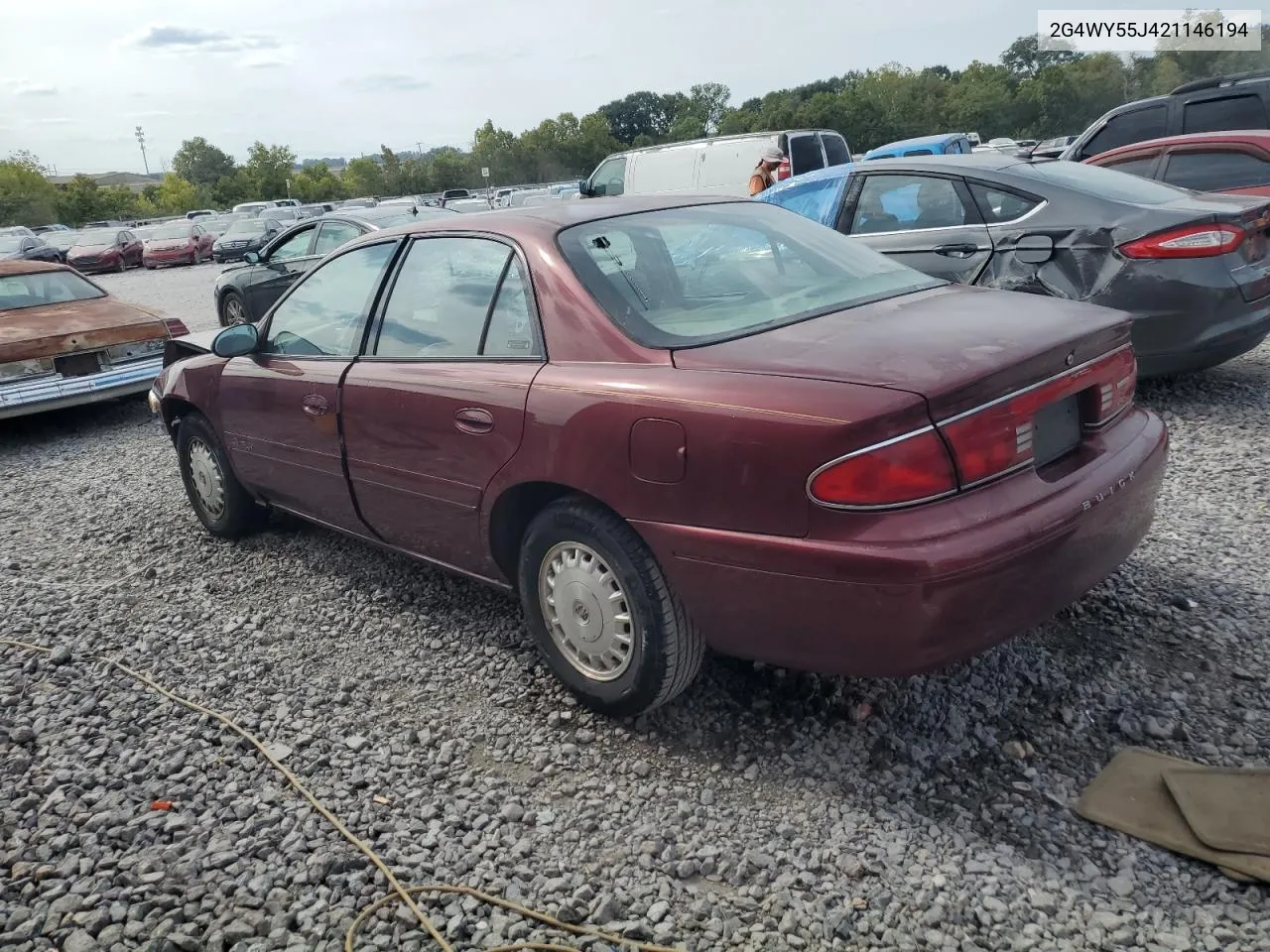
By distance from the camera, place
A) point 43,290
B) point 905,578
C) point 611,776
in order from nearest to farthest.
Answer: point 905,578 < point 611,776 < point 43,290

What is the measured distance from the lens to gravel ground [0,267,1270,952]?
2.38 meters

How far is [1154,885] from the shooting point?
2.34 m

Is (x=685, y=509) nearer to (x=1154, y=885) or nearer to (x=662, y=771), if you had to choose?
(x=662, y=771)

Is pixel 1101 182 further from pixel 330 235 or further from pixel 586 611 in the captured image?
pixel 330 235

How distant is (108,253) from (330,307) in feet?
107

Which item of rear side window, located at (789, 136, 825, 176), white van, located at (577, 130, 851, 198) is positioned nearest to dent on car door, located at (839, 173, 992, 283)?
white van, located at (577, 130, 851, 198)

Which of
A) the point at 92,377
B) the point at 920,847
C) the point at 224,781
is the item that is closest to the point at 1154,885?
the point at 920,847

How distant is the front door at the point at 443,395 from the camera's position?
327 cm

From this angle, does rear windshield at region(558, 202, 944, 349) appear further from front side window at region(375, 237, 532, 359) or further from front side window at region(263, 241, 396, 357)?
front side window at region(263, 241, 396, 357)

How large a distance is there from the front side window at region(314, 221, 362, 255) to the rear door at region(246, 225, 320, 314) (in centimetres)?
10

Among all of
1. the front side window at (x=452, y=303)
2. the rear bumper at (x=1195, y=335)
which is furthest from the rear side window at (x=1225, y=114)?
the front side window at (x=452, y=303)

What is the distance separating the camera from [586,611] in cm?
310

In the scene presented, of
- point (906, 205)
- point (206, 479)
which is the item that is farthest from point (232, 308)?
point (906, 205)

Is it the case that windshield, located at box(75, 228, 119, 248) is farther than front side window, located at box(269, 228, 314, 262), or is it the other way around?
windshield, located at box(75, 228, 119, 248)
